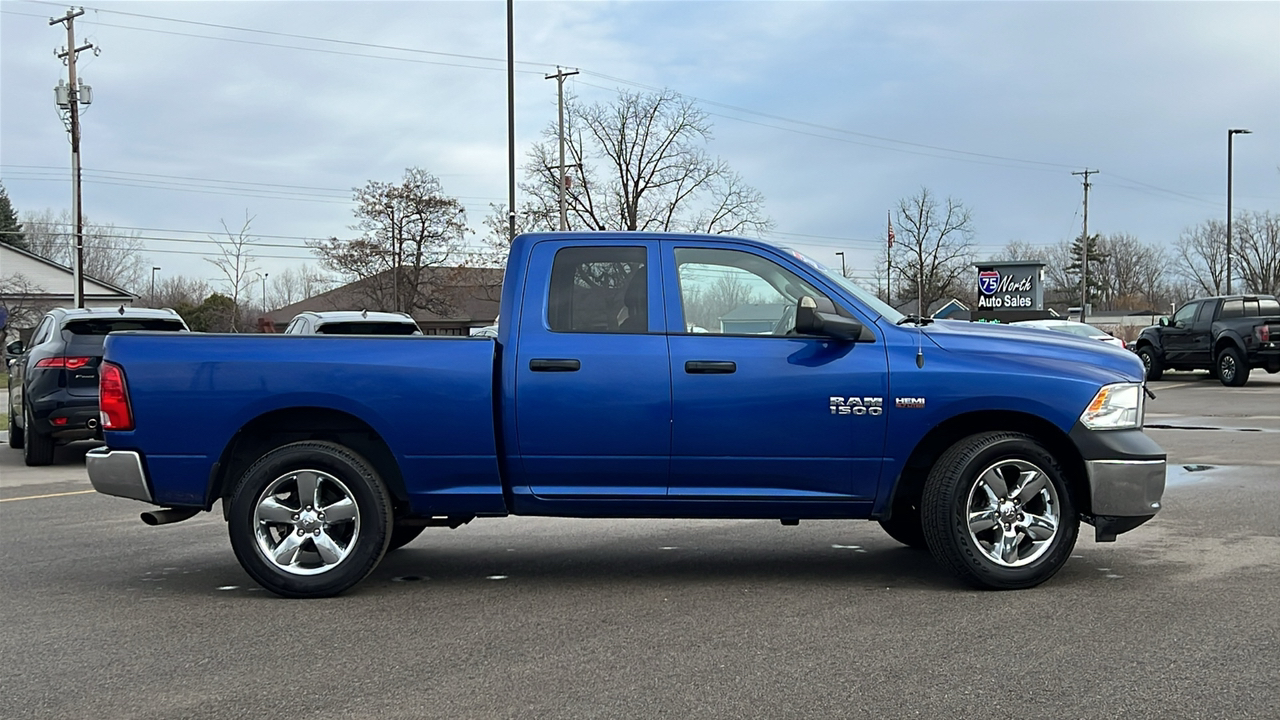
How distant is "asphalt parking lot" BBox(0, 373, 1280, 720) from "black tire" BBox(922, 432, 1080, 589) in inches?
6.4

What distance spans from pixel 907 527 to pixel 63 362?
31.6ft

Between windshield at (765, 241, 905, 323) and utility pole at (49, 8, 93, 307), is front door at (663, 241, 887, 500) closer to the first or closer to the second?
A: windshield at (765, 241, 905, 323)

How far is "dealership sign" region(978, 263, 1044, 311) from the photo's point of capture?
2149 inches

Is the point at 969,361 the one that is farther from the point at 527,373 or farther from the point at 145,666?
the point at 145,666

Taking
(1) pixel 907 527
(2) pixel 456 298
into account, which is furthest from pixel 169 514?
(2) pixel 456 298

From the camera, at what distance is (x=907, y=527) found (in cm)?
732

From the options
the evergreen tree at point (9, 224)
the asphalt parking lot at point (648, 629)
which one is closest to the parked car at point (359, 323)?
the asphalt parking lot at point (648, 629)

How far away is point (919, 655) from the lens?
4887 mm

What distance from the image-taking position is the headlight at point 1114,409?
6066 mm

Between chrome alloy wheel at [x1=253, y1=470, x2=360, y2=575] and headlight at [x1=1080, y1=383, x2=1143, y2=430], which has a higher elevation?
headlight at [x1=1080, y1=383, x2=1143, y2=430]

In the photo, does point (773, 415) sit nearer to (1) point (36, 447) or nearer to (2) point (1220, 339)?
(1) point (36, 447)

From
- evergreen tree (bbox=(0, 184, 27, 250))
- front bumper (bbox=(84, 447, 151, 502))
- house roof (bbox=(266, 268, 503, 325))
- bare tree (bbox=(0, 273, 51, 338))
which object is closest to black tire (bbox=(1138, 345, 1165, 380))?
front bumper (bbox=(84, 447, 151, 502))

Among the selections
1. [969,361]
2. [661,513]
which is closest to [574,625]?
[661,513]

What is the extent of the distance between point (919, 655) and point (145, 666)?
3266mm
